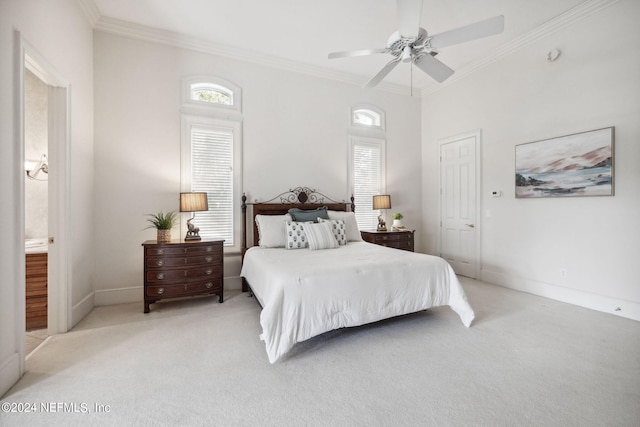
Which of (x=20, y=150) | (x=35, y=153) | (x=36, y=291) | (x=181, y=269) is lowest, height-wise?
(x=36, y=291)

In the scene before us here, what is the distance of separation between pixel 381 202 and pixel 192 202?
322 cm

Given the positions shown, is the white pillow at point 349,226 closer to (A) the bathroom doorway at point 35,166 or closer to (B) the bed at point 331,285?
(B) the bed at point 331,285

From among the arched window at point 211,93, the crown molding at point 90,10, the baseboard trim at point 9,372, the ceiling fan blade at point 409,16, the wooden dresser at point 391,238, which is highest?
the crown molding at point 90,10

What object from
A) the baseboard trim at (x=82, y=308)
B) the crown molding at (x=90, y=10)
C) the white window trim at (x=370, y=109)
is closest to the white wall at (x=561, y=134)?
the white window trim at (x=370, y=109)

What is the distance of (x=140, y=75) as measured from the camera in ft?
12.7

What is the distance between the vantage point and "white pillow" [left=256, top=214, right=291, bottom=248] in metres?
3.95

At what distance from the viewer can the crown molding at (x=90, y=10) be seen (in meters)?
3.25

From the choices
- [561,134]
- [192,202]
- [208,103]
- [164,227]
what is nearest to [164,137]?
[208,103]

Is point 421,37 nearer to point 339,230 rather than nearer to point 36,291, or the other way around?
point 339,230

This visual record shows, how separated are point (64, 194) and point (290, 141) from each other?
10.0 ft

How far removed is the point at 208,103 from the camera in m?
4.25

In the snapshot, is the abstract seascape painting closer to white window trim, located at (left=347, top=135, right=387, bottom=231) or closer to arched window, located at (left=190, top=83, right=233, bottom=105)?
white window trim, located at (left=347, top=135, right=387, bottom=231)

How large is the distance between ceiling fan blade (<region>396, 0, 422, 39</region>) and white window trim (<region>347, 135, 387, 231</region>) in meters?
2.67

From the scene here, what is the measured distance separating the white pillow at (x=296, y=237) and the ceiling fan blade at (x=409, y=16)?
98.1 inches
